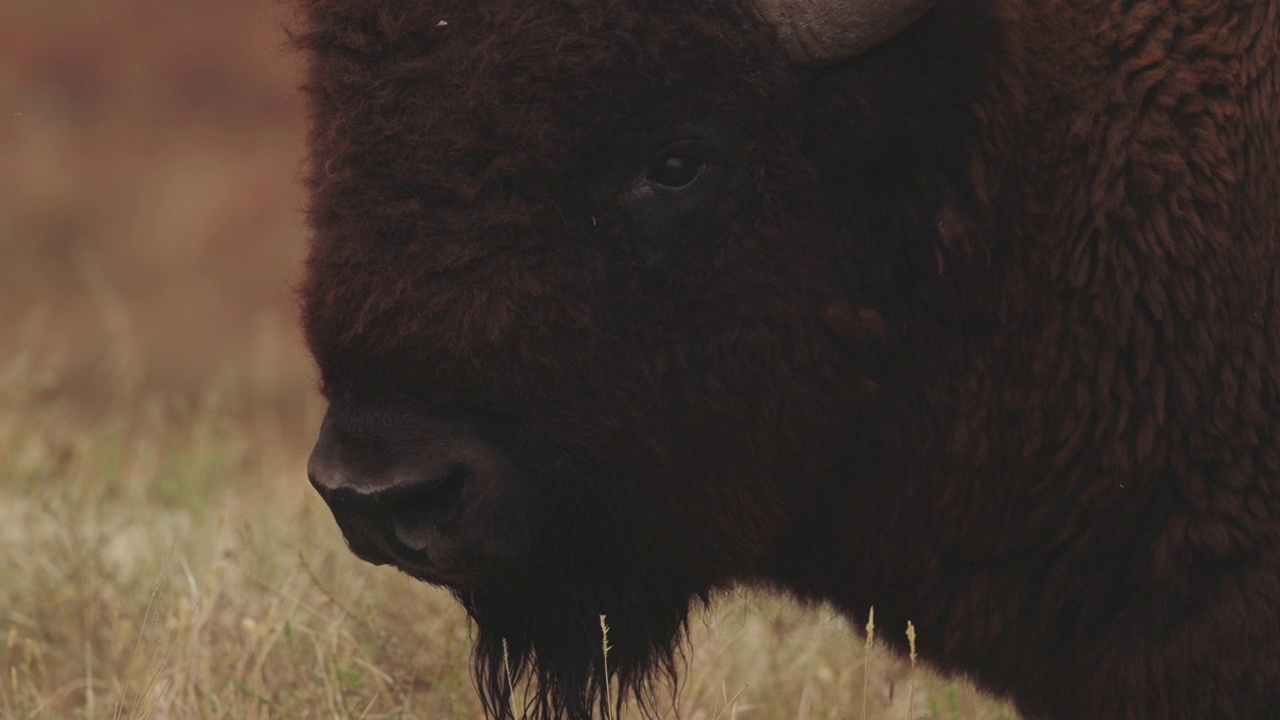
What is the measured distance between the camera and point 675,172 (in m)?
2.67

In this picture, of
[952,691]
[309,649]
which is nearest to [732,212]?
[952,691]

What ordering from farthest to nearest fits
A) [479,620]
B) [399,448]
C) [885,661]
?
[885,661], [479,620], [399,448]

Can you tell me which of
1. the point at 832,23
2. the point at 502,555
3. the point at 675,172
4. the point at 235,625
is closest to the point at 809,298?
the point at 675,172

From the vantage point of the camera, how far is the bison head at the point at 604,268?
A: 8.39ft

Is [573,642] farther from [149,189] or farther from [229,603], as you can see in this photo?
[149,189]

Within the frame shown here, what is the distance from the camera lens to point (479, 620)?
114 inches

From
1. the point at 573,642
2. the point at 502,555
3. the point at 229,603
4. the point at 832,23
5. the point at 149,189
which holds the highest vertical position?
the point at 832,23

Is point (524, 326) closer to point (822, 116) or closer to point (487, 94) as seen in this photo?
point (487, 94)

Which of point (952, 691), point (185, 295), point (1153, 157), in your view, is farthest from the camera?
point (185, 295)

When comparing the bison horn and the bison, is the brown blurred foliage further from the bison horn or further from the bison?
the bison horn

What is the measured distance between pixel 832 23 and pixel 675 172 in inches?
15.0

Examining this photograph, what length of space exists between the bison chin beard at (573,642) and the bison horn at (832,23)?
104cm

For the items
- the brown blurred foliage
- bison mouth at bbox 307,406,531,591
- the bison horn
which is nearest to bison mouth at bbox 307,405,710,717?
bison mouth at bbox 307,406,531,591

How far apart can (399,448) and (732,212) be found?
2.40 ft
